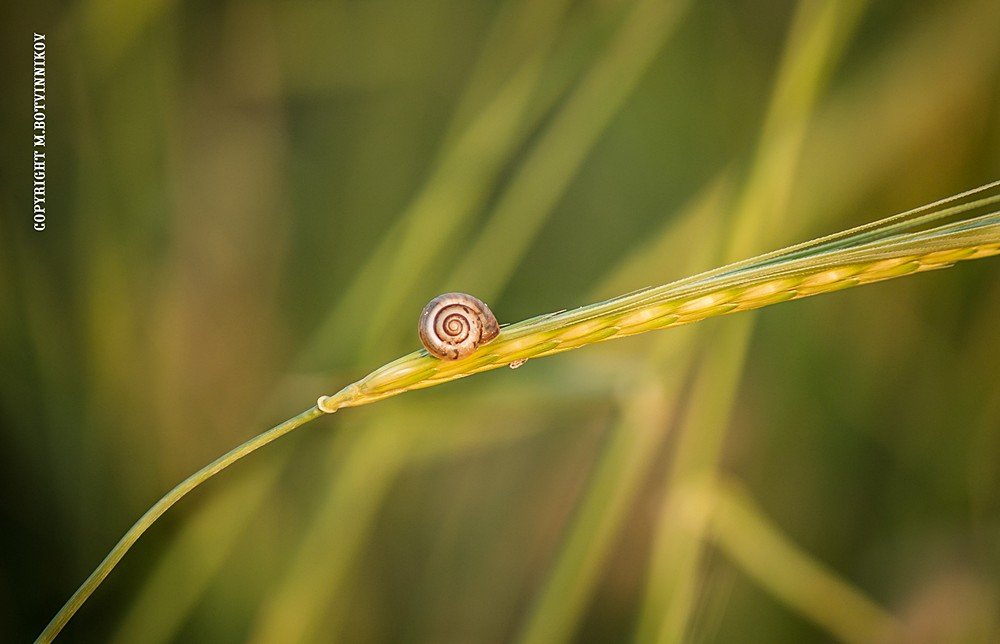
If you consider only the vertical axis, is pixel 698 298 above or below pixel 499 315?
below

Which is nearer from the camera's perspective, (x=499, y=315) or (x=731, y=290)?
(x=731, y=290)

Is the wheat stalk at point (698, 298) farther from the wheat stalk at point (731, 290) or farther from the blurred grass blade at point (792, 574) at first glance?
the blurred grass blade at point (792, 574)

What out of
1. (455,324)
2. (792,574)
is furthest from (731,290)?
(792,574)

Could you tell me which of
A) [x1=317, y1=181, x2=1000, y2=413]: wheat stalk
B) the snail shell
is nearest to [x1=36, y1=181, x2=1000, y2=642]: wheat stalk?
[x1=317, y1=181, x2=1000, y2=413]: wheat stalk

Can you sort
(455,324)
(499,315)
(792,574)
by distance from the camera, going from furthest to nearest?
(499,315)
(792,574)
(455,324)

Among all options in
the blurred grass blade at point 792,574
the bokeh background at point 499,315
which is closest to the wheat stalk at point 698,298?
the bokeh background at point 499,315

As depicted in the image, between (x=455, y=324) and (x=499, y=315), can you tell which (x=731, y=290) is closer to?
(x=455, y=324)

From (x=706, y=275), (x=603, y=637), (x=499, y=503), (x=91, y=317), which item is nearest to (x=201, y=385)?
(x=91, y=317)

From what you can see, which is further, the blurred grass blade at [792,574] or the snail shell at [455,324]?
the blurred grass blade at [792,574]
